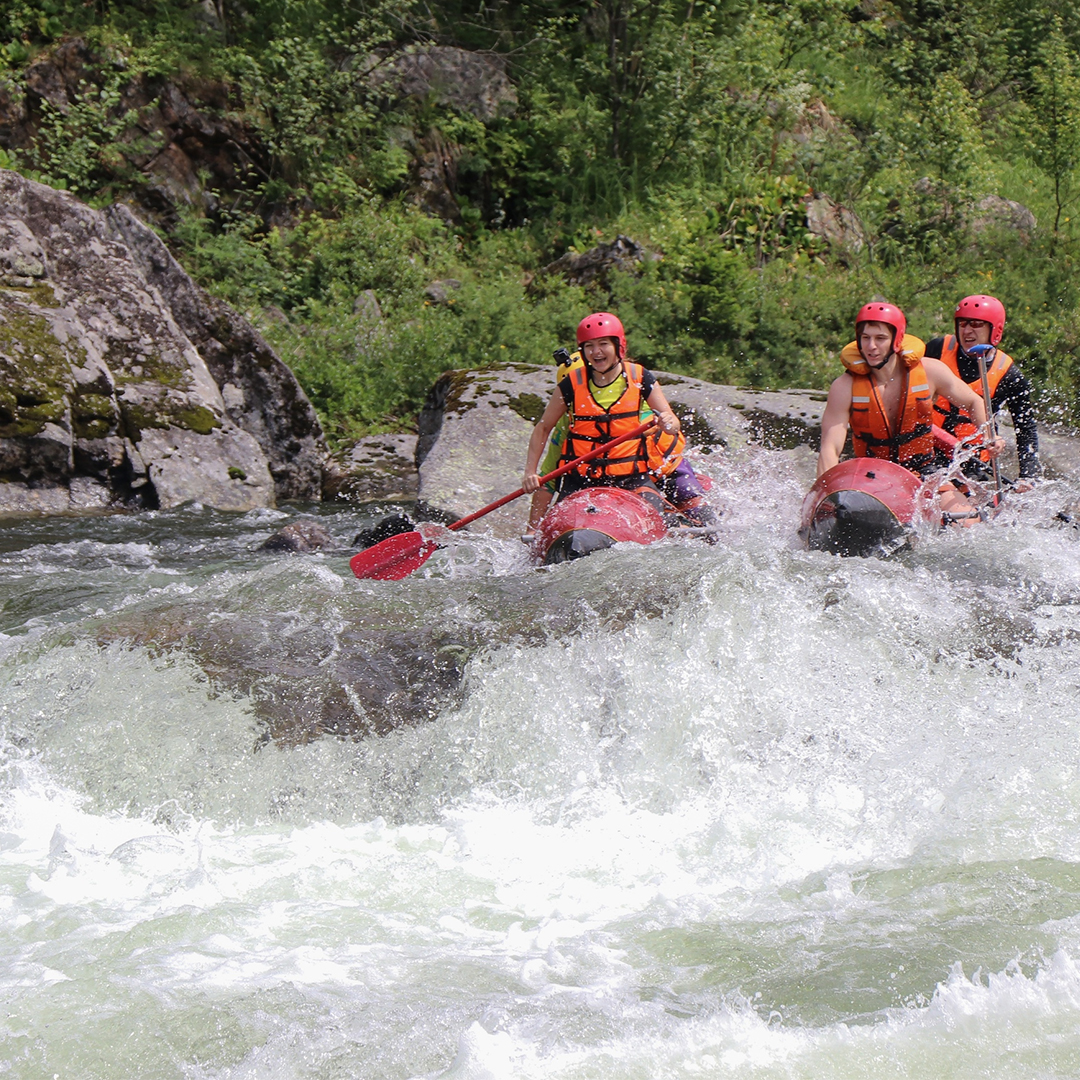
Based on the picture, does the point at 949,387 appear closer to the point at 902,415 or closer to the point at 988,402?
the point at 902,415

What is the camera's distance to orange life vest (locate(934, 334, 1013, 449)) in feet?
20.0

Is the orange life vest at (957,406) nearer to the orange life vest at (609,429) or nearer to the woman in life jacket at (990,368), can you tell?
the woman in life jacket at (990,368)

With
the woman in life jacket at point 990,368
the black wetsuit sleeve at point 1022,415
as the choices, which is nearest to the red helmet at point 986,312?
the woman in life jacket at point 990,368

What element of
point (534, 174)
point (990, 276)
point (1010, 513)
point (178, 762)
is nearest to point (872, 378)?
point (1010, 513)

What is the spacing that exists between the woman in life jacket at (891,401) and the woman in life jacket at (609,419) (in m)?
0.91

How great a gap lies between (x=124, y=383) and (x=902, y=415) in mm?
6102

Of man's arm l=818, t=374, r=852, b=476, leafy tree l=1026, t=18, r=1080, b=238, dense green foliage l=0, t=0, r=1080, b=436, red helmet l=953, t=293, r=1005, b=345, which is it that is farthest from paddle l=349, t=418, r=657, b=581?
leafy tree l=1026, t=18, r=1080, b=238

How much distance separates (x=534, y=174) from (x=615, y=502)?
431 inches

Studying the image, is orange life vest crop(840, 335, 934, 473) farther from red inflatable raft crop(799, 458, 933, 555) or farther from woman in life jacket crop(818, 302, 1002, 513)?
red inflatable raft crop(799, 458, 933, 555)

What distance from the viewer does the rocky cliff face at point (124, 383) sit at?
8000 mm

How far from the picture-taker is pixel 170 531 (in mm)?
7465

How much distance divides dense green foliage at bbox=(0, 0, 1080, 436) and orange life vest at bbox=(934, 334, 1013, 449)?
5.52 m

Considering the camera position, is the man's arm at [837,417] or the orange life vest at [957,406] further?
the orange life vest at [957,406]

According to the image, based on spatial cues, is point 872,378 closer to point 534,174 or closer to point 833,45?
point 534,174
